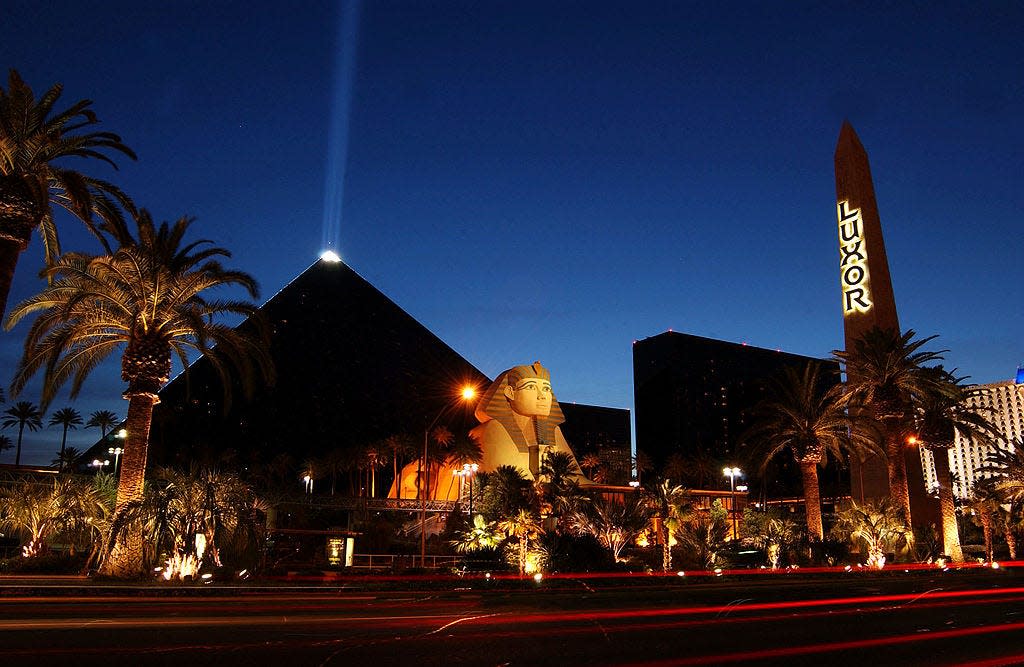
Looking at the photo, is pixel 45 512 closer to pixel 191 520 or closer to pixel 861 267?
pixel 191 520

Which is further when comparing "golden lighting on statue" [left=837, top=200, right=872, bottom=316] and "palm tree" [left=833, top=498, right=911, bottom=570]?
"golden lighting on statue" [left=837, top=200, right=872, bottom=316]

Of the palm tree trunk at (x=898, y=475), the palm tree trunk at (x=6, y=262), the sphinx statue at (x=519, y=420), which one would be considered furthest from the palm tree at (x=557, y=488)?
the palm tree trunk at (x=6, y=262)

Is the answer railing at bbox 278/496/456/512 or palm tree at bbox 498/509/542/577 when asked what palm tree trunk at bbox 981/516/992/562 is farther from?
railing at bbox 278/496/456/512

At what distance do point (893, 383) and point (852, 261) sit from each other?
43.1 feet

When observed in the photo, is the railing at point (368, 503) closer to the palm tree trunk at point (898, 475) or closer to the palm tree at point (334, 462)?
the palm tree at point (334, 462)

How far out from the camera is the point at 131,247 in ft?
48.0

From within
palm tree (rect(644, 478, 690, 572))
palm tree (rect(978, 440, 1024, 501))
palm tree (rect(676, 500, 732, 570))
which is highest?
palm tree (rect(978, 440, 1024, 501))

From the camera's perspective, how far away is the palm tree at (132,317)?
48.8ft

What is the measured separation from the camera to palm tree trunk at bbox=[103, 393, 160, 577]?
45.7ft

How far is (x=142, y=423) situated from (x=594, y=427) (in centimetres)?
8400

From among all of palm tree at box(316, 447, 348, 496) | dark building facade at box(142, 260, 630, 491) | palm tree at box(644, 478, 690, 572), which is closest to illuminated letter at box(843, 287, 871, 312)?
palm tree at box(644, 478, 690, 572)

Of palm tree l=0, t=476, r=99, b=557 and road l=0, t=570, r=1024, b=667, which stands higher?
palm tree l=0, t=476, r=99, b=557

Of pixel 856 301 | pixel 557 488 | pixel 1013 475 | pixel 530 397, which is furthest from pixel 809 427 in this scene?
pixel 856 301

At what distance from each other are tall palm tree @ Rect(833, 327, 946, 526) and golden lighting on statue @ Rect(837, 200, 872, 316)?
1040 cm
